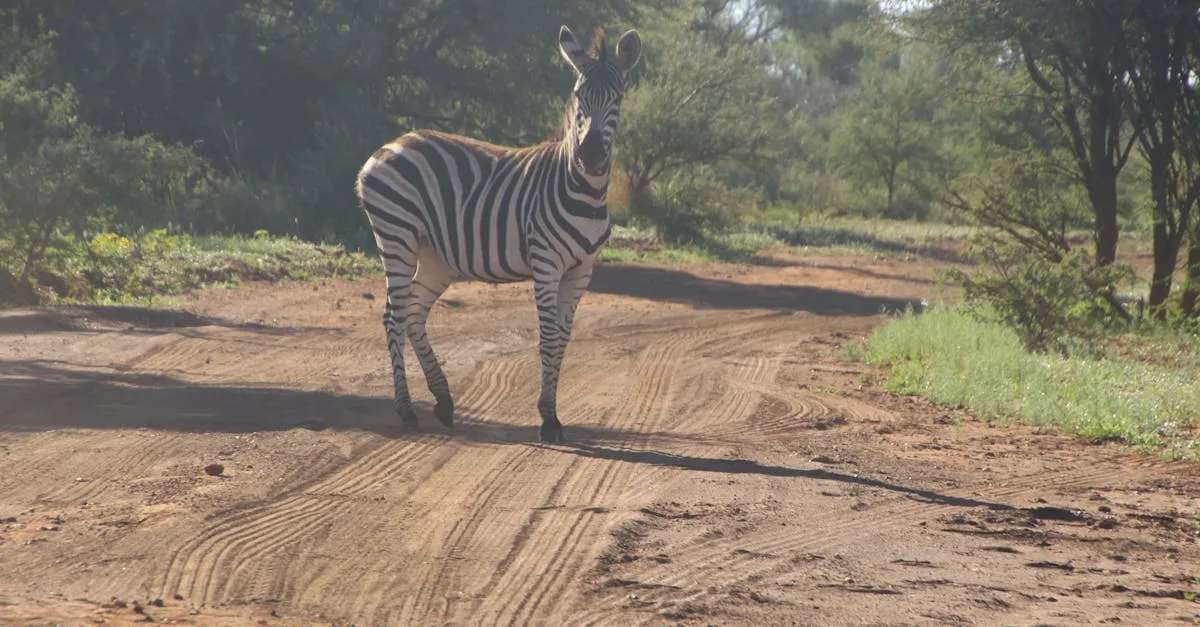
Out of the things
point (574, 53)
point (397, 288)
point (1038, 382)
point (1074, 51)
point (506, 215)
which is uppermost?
point (1074, 51)

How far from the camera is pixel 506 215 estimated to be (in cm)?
909

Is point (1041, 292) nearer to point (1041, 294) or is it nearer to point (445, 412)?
point (1041, 294)

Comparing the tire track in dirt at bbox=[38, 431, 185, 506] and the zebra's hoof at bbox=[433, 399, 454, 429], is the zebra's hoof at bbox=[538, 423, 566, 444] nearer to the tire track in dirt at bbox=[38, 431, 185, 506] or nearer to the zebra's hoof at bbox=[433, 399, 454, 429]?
the zebra's hoof at bbox=[433, 399, 454, 429]

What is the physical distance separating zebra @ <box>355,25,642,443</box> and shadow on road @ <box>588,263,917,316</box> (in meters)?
8.91

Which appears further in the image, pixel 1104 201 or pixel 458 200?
pixel 1104 201

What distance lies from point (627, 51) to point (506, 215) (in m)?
1.39

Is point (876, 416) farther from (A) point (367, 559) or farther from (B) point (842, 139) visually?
(B) point (842, 139)

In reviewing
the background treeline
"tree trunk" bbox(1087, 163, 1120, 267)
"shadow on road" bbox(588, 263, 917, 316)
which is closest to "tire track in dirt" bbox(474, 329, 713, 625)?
the background treeline

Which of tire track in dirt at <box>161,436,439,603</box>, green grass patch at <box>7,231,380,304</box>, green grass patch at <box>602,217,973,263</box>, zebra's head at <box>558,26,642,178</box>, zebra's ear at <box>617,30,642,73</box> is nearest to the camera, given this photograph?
tire track in dirt at <box>161,436,439,603</box>

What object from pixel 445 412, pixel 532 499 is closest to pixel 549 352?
pixel 445 412

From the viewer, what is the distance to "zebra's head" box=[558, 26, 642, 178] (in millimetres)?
8336

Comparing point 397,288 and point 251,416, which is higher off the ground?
point 397,288

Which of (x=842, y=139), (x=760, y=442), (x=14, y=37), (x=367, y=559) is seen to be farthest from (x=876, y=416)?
(x=842, y=139)

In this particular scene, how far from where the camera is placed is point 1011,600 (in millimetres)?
5277
